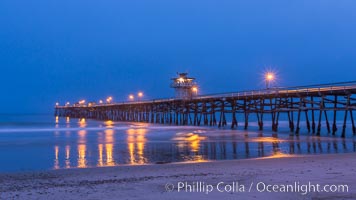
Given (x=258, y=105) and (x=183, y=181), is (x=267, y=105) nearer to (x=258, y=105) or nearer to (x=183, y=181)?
(x=258, y=105)

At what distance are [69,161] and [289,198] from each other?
9.79 meters

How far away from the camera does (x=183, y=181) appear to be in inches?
368

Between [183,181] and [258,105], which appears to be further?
[258,105]

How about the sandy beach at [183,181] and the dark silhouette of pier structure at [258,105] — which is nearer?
the sandy beach at [183,181]

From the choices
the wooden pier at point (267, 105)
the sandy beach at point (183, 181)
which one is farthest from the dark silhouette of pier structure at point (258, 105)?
the sandy beach at point (183, 181)

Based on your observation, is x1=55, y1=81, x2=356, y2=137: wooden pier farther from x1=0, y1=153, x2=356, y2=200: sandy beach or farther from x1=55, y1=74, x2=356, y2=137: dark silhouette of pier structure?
x1=0, y1=153, x2=356, y2=200: sandy beach

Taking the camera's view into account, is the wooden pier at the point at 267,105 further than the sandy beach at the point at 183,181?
Yes

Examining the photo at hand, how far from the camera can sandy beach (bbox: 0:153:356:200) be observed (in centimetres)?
772

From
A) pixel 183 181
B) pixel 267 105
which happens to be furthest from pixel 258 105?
pixel 183 181

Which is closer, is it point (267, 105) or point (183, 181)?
point (183, 181)

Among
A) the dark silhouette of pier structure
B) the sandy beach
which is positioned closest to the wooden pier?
the dark silhouette of pier structure

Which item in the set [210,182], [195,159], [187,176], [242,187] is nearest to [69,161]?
[195,159]

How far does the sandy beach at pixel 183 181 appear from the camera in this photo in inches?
304

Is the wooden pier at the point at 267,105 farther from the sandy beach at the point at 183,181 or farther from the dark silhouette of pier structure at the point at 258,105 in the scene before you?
the sandy beach at the point at 183,181
